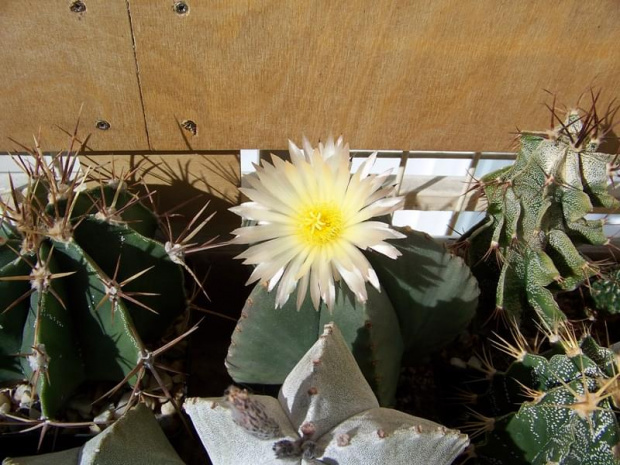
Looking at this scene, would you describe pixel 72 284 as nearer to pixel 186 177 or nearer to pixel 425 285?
pixel 186 177

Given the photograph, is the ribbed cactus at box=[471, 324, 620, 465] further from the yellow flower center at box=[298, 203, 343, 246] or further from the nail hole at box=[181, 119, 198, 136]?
the nail hole at box=[181, 119, 198, 136]

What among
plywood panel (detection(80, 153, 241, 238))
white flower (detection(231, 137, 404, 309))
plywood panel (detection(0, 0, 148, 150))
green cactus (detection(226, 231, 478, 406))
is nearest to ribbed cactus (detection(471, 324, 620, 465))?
green cactus (detection(226, 231, 478, 406))

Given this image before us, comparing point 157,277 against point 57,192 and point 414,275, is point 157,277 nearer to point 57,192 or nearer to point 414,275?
point 57,192

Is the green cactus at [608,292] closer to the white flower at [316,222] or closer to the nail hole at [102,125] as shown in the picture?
the white flower at [316,222]

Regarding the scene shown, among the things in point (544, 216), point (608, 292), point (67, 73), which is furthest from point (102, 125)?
point (608, 292)

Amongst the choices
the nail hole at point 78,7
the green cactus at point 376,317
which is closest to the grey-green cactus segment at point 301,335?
the green cactus at point 376,317

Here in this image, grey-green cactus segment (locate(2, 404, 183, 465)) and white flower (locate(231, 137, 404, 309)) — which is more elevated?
white flower (locate(231, 137, 404, 309))

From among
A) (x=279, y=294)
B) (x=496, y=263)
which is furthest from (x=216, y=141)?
(x=496, y=263)
